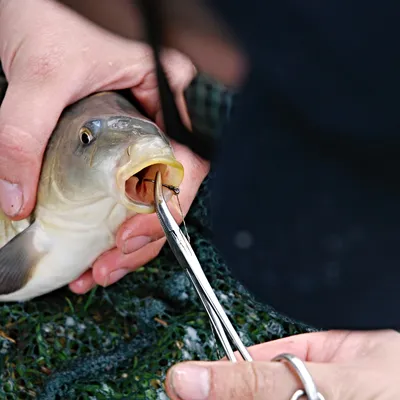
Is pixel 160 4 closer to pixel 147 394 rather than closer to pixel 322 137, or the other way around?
pixel 147 394

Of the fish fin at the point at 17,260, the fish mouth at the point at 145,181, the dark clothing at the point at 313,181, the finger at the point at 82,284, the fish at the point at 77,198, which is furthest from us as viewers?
the dark clothing at the point at 313,181

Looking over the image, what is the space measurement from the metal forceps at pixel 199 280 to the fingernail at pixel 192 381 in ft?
0.51

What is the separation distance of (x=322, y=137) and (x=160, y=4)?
154 cm

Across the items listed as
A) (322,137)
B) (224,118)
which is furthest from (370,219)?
(224,118)

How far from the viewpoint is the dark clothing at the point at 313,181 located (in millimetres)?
2252

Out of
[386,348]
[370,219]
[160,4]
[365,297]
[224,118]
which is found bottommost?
[365,297]

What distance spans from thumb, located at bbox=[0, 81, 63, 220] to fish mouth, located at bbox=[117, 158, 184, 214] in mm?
318

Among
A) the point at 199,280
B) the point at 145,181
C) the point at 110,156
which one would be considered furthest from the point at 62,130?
the point at 199,280

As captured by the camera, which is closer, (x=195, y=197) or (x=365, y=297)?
(x=195, y=197)

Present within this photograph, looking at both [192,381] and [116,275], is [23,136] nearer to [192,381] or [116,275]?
[116,275]

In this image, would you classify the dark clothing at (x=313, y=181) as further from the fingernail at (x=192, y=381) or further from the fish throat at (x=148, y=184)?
the fingernail at (x=192, y=381)

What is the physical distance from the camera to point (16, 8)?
1.88 m

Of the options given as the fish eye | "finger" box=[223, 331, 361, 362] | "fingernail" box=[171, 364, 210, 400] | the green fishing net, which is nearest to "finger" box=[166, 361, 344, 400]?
"fingernail" box=[171, 364, 210, 400]

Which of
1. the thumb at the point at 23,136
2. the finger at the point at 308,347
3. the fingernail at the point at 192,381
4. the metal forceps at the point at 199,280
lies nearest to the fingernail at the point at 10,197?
the thumb at the point at 23,136
